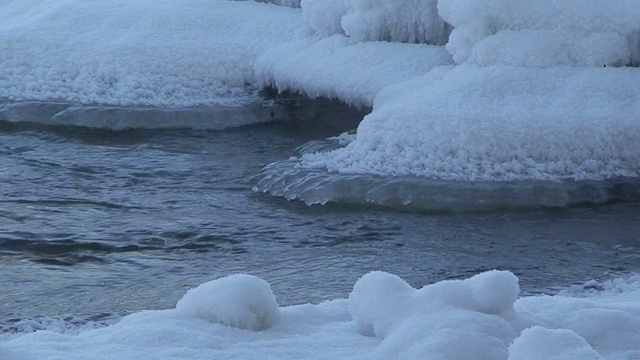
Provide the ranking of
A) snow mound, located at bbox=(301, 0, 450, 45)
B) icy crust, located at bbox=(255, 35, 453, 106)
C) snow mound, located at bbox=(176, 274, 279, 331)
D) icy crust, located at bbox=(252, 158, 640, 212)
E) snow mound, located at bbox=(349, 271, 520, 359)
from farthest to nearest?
snow mound, located at bbox=(301, 0, 450, 45) → icy crust, located at bbox=(255, 35, 453, 106) → icy crust, located at bbox=(252, 158, 640, 212) → snow mound, located at bbox=(176, 274, 279, 331) → snow mound, located at bbox=(349, 271, 520, 359)

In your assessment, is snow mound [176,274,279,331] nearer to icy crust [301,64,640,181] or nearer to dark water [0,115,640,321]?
dark water [0,115,640,321]

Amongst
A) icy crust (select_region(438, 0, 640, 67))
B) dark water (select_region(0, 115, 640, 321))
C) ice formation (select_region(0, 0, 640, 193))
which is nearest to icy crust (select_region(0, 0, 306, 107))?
ice formation (select_region(0, 0, 640, 193))

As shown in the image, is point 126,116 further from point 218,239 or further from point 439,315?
point 439,315

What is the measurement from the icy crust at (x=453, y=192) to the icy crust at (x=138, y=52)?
8.88ft

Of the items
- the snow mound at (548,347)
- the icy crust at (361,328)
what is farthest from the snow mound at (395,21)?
the snow mound at (548,347)

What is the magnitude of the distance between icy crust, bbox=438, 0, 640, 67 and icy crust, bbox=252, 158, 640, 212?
1.21 metres

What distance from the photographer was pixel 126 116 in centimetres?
884

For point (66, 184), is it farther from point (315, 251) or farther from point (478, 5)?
point (478, 5)

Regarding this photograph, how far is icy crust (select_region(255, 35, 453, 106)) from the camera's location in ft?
28.0

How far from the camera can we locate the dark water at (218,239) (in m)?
5.26

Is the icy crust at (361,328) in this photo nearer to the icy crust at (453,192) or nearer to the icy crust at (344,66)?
the icy crust at (453,192)

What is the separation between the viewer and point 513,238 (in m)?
6.01

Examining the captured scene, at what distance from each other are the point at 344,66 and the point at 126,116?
1.87 metres

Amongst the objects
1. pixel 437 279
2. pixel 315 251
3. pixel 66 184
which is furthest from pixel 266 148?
pixel 437 279
